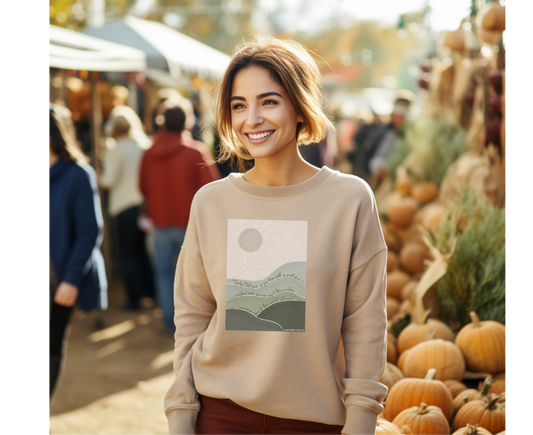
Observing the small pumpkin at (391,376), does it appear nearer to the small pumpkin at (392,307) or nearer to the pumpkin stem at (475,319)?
the pumpkin stem at (475,319)

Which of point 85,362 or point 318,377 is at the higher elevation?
point 318,377

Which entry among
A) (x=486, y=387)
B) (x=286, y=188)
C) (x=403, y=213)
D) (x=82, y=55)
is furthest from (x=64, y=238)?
(x=403, y=213)

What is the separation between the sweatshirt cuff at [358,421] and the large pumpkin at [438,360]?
4.05ft

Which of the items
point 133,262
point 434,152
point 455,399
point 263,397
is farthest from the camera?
point 133,262

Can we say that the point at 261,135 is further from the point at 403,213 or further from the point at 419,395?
the point at 403,213

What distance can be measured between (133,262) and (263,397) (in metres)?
4.85

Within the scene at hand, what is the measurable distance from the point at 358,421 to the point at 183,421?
1.47 ft

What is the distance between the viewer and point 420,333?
9.47 ft

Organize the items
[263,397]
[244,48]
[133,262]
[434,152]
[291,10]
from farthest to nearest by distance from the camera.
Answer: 1. [291,10]
2. [133,262]
3. [434,152]
4. [244,48]
5. [263,397]
